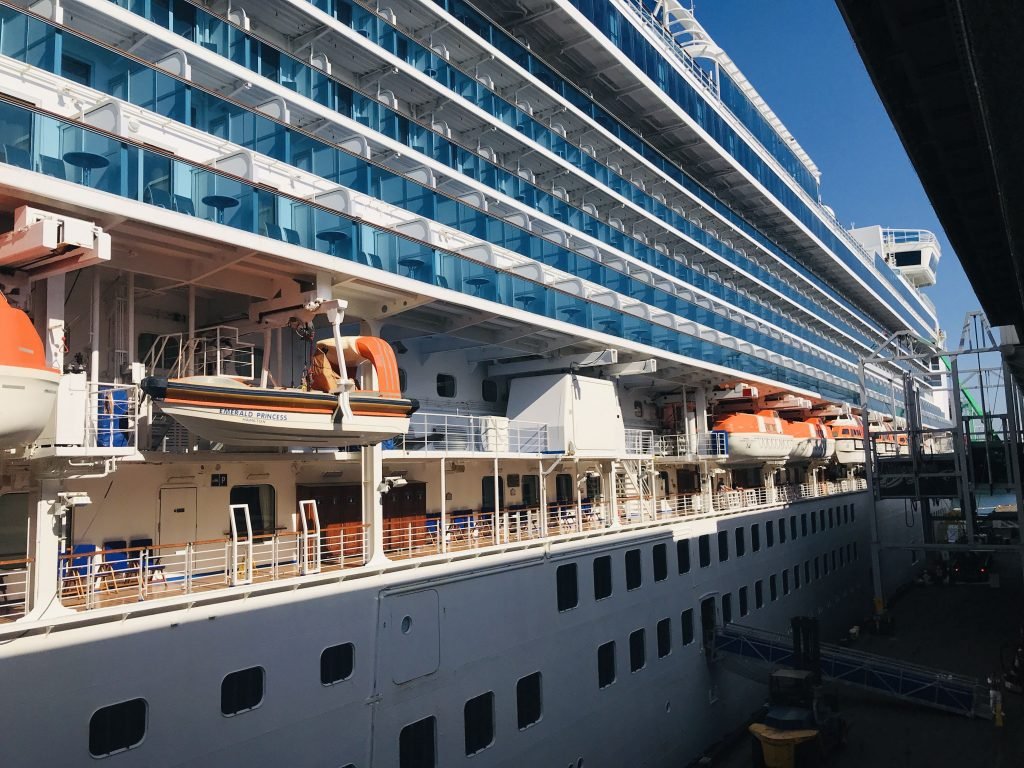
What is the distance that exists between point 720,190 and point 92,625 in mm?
27795

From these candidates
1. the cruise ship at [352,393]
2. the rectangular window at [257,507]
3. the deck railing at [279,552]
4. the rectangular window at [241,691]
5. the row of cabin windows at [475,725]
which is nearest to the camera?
the cruise ship at [352,393]

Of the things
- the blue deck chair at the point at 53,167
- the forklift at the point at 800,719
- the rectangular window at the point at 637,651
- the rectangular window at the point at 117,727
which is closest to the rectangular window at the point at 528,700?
the rectangular window at the point at 637,651

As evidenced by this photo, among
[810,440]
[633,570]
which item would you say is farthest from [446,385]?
[810,440]

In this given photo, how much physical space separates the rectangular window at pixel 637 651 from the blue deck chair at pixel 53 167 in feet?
44.5

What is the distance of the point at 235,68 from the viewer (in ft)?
38.5

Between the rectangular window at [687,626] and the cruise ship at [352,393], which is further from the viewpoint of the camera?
the rectangular window at [687,626]

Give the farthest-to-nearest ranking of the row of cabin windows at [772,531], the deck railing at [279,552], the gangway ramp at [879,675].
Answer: the row of cabin windows at [772,531]
the gangway ramp at [879,675]
the deck railing at [279,552]

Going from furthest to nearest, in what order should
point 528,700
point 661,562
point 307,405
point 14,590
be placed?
point 661,562, point 528,700, point 307,405, point 14,590

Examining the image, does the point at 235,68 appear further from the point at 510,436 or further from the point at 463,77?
the point at 510,436

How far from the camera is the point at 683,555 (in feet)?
63.9

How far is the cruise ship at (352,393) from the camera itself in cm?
861

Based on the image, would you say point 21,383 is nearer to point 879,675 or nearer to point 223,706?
point 223,706

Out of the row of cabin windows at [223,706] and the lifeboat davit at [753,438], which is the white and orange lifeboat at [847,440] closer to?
the lifeboat davit at [753,438]

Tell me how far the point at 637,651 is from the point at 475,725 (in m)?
5.63
